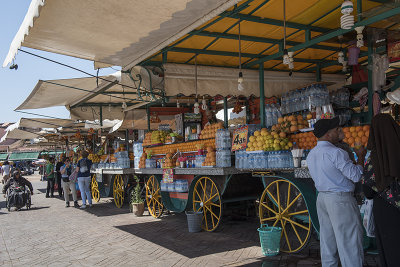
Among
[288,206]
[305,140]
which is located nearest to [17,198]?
[288,206]

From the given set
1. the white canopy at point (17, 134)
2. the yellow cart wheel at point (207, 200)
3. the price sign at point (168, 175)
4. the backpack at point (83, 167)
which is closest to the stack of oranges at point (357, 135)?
the yellow cart wheel at point (207, 200)

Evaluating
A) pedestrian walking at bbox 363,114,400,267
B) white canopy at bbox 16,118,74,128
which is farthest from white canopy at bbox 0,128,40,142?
pedestrian walking at bbox 363,114,400,267

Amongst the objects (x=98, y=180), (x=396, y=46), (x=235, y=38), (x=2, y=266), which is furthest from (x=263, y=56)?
Answer: (x=98, y=180)

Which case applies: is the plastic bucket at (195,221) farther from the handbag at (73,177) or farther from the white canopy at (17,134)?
the white canopy at (17,134)

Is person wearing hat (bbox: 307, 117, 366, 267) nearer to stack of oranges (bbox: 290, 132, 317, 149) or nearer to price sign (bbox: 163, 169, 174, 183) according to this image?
stack of oranges (bbox: 290, 132, 317, 149)

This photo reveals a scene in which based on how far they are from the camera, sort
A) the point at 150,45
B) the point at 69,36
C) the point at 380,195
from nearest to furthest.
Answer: the point at 380,195, the point at 69,36, the point at 150,45

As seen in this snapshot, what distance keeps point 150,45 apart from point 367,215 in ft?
13.0

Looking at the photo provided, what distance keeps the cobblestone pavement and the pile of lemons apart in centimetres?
160

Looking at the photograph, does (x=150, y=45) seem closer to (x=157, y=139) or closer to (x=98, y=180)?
(x=157, y=139)

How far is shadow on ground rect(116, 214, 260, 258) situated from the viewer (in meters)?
5.95

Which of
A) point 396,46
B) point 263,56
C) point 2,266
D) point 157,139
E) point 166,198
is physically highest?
point 263,56

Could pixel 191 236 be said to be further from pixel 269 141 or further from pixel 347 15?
pixel 347 15

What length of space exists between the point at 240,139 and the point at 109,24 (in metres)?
2.87

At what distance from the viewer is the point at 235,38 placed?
6902 mm
